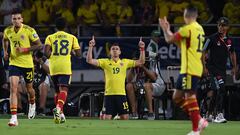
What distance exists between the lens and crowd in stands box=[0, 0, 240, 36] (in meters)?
24.6

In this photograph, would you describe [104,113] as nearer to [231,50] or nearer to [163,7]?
[231,50]

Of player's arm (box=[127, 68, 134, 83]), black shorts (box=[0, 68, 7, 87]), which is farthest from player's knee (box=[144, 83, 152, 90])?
black shorts (box=[0, 68, 7, 87])

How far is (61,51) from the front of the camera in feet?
61.6

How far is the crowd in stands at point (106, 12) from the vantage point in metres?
24.6

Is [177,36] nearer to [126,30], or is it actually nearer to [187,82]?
[187,82]

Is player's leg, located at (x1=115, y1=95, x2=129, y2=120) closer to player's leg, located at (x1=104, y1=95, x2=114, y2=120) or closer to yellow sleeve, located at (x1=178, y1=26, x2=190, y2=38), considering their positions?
player's leg, located at (x1=104, y1=95, x2=114, y2=120)

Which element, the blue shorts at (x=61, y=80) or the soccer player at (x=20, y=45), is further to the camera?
the blue shorts at (x=61, y=80)

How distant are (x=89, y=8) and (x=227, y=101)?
209 inches

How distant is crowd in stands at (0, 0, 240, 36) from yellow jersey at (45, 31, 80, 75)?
19.9ft

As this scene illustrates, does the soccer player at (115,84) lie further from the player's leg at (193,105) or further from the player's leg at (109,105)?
the player's leg at (193,105)

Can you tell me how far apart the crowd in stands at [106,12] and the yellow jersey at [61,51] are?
6058mm

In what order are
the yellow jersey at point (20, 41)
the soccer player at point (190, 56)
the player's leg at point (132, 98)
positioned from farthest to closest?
the player's leg at point (132, 98) → the yellow jersey at point (20, 41) → the soccer player at point (190, 56)

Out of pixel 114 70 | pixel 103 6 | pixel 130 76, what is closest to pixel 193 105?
pixel 114 70

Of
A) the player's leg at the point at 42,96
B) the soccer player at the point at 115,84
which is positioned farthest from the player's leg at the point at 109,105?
the player's leg at the point at 42,96
